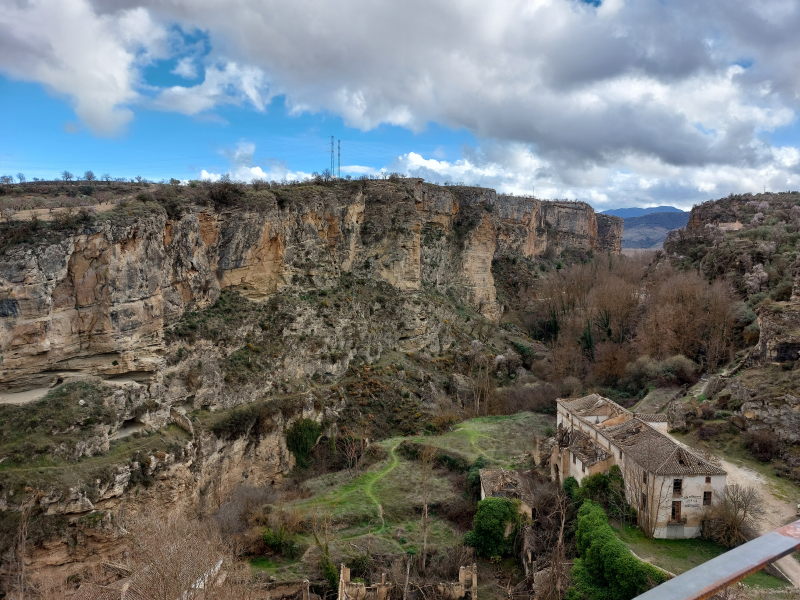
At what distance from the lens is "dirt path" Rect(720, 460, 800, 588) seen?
45.1 feet

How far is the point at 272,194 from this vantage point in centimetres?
3356

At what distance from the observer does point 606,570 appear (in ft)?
50.2

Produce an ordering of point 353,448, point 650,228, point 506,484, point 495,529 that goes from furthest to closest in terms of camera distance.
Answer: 1. point 650,228
2. point 353,448
3. point 506,484
4. point 495,529

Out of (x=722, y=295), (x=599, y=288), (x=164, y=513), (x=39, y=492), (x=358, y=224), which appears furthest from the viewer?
(x=599, y=288)

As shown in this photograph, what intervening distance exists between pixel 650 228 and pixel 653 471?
157089 millimetres

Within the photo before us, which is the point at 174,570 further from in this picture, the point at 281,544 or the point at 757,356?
the point at 757,356

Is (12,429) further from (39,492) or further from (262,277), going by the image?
(262,277)

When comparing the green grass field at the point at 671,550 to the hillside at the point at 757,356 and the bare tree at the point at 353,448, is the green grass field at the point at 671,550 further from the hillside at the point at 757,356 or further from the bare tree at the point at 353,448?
the bare tree at the point at 353,448

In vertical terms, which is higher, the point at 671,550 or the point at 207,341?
the point at 207,341

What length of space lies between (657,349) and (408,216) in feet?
64.3

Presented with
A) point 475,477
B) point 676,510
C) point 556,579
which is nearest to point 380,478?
point 475,477

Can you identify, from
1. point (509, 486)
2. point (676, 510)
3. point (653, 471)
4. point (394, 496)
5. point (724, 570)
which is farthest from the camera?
point (394, 496)

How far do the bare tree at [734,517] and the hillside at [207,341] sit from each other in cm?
1821

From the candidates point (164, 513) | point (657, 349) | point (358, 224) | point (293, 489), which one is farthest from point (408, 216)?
point (164, 513)
